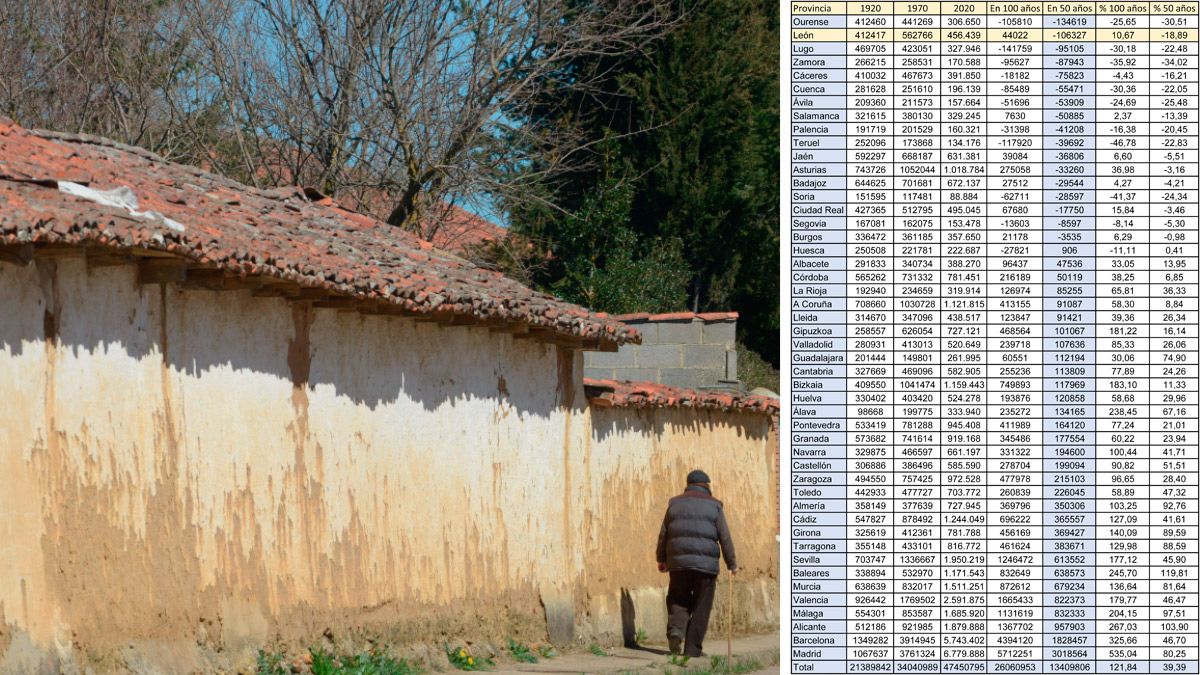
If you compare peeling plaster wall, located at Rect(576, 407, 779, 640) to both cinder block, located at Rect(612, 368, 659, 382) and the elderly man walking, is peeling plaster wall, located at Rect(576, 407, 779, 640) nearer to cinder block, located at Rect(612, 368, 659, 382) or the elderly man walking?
the elderly man walking

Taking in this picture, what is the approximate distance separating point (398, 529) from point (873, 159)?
8.15 meters

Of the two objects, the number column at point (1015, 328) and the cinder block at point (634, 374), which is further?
the cinder block at point (634, 374)

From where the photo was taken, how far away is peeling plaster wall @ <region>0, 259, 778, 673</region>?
9164 millimetres

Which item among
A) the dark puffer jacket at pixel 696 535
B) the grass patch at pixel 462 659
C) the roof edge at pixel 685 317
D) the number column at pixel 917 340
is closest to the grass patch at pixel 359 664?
the grass patch at pixel 462 659

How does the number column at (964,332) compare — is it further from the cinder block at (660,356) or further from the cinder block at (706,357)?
the cinder block at (660,356)

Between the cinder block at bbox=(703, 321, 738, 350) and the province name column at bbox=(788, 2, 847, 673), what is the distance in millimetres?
14885

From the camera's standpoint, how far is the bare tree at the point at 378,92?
76.4ft

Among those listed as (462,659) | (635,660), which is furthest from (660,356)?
(462,659)

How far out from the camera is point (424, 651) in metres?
12.8

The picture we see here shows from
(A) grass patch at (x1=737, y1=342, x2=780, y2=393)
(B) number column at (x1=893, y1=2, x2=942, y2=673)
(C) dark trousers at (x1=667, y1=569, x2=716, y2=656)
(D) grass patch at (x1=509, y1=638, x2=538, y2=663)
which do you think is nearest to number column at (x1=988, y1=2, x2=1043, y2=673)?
(B) number column at (x1=893, y1=2, x2=942, y2=673)

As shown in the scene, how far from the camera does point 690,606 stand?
49.2 ft

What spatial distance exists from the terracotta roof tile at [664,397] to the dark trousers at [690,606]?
167cm

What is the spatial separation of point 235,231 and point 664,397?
20.2 feet

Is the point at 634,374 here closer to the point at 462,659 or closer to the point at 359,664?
the point at 462,659
